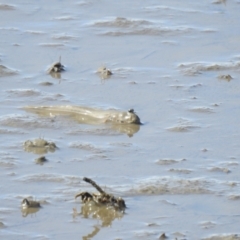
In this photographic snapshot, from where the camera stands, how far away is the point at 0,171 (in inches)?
258

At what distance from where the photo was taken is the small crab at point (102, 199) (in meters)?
6.00

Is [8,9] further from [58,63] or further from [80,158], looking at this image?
[80,158]

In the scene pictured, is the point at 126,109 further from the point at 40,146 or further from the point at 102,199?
the point at 102,199

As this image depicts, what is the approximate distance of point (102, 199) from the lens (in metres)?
6.04

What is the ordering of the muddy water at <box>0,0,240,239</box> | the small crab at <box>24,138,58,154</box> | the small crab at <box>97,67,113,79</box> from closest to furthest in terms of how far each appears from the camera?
the muddy water at <box>0,0,240,239</box>, the small crab at <box>24,138,58,154</box>, the small crab at <box>97,67,113,79</box>

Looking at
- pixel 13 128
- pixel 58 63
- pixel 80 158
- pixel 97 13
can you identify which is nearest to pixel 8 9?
pixel 97 13

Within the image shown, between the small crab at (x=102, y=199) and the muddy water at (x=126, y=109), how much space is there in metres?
0.06

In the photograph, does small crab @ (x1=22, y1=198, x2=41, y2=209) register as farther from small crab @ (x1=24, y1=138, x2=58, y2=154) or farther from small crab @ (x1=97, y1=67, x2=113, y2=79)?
small crab @ (x1=97, y1=67, x2=113, y2=79)

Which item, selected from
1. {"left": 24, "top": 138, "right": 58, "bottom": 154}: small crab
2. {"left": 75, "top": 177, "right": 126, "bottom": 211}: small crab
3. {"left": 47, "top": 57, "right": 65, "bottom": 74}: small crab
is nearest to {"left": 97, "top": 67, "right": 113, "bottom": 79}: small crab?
{"left": 47, "top": 57, "right": 65, "bottom": 74}: small crab

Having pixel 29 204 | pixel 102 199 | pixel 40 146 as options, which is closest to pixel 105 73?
pixel 40 146

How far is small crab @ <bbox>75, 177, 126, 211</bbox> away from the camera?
6.00 m

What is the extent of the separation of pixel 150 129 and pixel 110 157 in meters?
0.67

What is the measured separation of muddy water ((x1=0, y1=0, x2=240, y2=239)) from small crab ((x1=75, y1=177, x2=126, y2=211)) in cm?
6

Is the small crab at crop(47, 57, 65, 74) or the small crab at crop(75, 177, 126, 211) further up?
the small crab at crop(47, 57, 65, 74)
